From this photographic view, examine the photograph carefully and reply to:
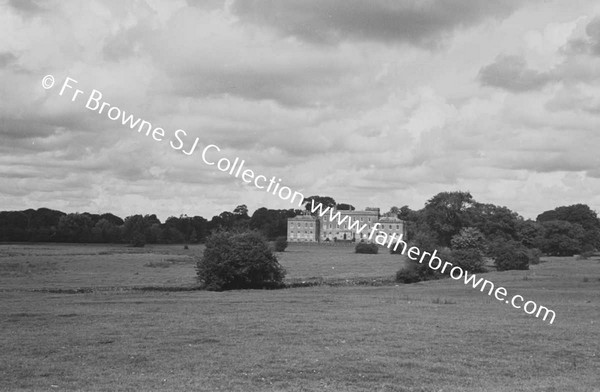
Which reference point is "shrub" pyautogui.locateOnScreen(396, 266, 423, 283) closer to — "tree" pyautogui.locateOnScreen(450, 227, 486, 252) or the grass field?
"tree" pyautogui.locateOnScreen(450, 227, 486, 252)

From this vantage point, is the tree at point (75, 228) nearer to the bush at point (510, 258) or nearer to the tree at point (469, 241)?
the tree at point (469, 241)

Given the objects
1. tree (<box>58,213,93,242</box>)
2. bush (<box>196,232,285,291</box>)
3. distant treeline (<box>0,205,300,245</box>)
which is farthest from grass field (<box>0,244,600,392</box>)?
tree (<box>58,213,93,242</box>)

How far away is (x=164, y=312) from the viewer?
3294 centimetres

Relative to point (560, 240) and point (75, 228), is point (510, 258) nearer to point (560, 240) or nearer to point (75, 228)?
point (560, 240)

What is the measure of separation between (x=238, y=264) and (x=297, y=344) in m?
34.7

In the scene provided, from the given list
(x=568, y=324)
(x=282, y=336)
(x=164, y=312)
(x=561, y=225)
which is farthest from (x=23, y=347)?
(x=561, y=225)

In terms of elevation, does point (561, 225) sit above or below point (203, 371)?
above

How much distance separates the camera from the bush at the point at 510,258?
77.5m

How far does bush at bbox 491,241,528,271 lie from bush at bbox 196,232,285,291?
32475mm

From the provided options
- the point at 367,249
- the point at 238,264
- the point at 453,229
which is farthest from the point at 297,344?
the point at 367,249

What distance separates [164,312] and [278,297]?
509 inches

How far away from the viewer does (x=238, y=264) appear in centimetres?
5684

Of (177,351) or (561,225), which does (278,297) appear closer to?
(177,351)

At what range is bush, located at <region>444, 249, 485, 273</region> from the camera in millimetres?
76069
